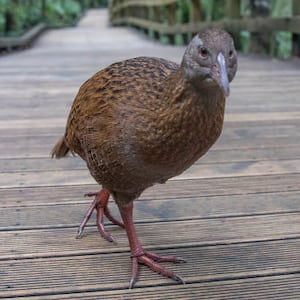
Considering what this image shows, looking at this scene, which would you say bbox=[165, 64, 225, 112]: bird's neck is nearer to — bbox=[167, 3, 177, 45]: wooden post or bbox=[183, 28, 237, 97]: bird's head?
bbox=[183, 28, 237, 97]: bird's head

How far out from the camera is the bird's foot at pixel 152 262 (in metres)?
1.98

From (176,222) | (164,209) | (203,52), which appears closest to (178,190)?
(164,209)

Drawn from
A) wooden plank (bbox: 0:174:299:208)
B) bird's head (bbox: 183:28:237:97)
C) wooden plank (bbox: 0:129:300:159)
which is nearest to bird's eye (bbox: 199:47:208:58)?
bird's head (bbox: 183:28:237:97)

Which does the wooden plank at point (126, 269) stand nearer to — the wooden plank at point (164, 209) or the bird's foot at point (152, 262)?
the bird's foot at point (152, 262)

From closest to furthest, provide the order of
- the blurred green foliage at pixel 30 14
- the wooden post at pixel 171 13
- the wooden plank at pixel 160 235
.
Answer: the wooden plank at pixel 160 235 → the blurred green foliage at pixel 30 14 → the wooden post at pixel 171 13

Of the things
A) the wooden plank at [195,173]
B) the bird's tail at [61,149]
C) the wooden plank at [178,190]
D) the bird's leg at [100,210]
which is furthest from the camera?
the wooden plank at [195,173]

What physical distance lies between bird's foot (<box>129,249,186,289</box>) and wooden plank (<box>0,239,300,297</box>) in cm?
2

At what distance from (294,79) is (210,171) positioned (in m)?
2.83

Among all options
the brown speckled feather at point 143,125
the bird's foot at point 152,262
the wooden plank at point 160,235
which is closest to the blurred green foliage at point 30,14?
the wooden plank at point 160,235

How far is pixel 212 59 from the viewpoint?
1.60 meters

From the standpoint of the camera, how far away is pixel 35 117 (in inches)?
161

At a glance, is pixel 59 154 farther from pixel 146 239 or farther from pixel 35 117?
pixel 35 117

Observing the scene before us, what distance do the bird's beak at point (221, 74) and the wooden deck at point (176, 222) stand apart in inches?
27.7

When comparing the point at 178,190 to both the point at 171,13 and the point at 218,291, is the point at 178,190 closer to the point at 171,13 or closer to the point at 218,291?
the point at 218,291
